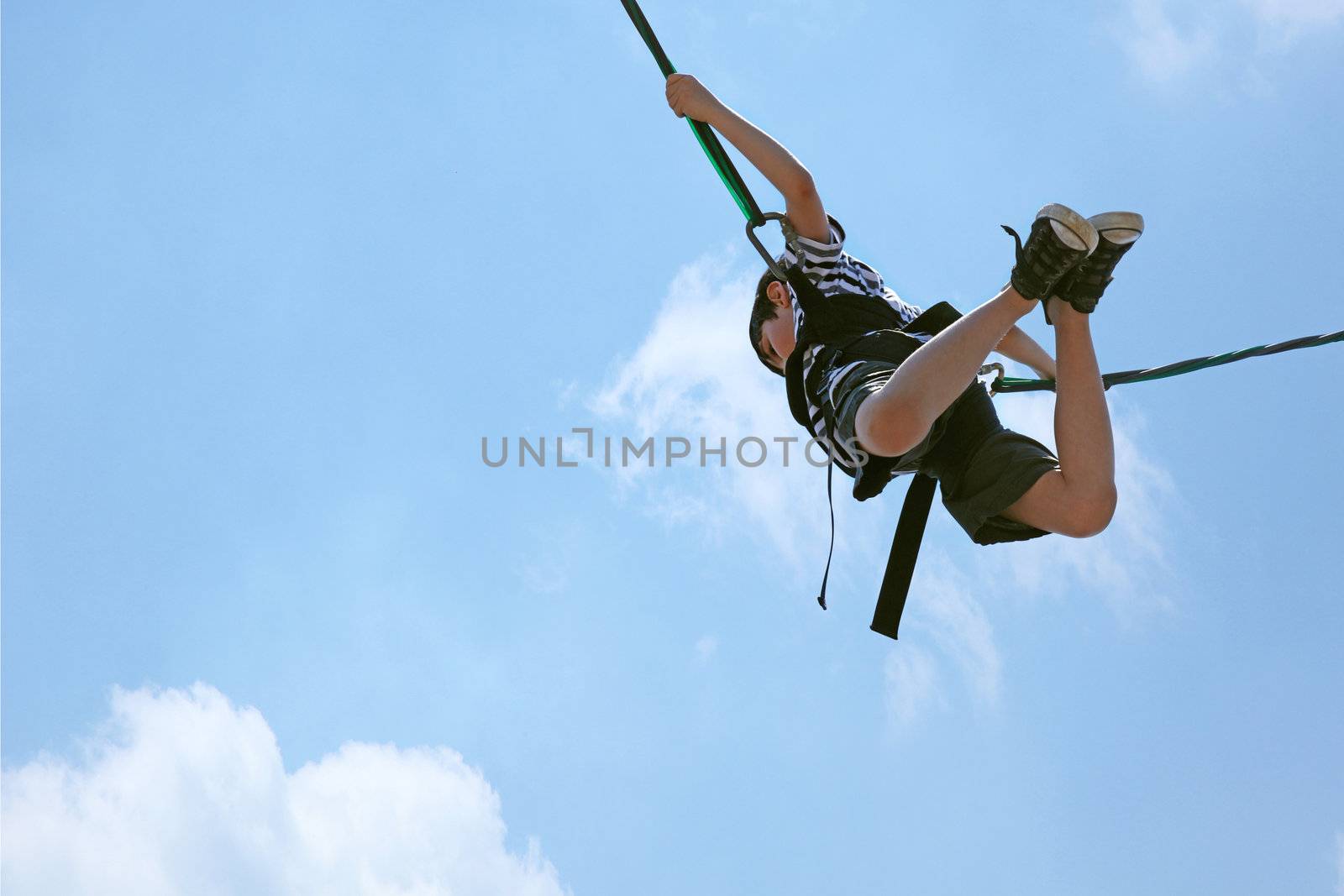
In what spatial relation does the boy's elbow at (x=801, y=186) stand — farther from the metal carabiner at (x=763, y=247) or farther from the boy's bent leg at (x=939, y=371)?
the boy's bent leg at (x=939, y=371)

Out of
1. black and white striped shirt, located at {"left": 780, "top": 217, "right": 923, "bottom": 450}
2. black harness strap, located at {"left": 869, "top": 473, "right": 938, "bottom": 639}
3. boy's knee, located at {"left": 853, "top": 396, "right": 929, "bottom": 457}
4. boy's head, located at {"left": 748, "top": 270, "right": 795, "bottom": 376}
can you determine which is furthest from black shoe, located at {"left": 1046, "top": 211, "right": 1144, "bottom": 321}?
boy's head, located at {"left": 748, "top": 270, "right": 795, "bottom": 376}

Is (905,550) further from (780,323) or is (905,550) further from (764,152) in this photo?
(764,152)

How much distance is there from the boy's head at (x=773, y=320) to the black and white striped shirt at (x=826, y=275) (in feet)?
1.26

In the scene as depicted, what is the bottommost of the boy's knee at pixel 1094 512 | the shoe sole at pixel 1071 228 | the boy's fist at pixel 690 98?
the boy's knee at pixel 1094 512

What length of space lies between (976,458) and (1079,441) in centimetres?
51

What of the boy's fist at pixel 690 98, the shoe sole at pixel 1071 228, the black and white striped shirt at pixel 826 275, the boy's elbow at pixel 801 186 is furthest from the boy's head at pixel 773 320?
the shoe sole at pixel 1071 228

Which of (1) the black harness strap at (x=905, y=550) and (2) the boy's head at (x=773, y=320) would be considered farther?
(2) the boy's head at (x=773, y=320)

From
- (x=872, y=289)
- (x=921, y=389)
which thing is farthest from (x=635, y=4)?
(x=921, y=389)

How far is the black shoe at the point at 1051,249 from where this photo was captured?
3.64m

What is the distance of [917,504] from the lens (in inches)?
190

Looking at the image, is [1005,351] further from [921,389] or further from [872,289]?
[921,389]

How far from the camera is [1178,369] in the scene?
4.75 metres

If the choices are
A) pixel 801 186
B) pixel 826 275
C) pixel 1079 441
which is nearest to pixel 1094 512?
pixel 1079 441

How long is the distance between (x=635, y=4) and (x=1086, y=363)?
1981 mm
